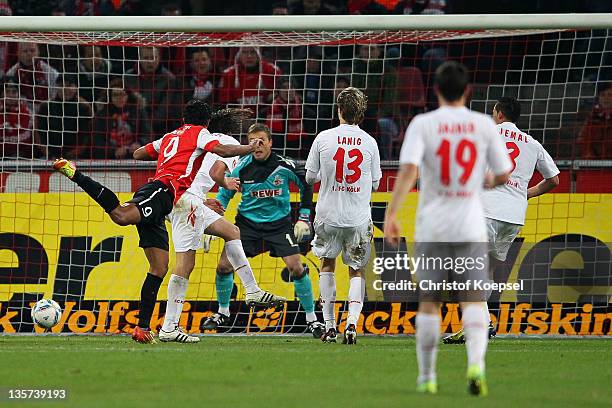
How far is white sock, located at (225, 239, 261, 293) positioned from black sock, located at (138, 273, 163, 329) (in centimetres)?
99

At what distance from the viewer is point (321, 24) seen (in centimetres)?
1197

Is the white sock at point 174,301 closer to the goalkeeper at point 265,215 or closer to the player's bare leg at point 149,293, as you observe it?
the player's bare leg at point 149,293

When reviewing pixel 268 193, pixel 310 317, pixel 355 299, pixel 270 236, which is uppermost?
pixel 268 193

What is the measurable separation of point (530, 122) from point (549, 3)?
3980 millimetres

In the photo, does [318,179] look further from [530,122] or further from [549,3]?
[549,3]

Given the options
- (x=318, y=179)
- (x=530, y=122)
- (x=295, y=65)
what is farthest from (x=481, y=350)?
(x=295, y=65)

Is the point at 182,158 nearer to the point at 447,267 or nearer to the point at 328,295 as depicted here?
the point at 328,295

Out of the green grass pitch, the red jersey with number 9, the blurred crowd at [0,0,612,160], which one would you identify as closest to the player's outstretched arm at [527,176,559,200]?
the green grass pitch

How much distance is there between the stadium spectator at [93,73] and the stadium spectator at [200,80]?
1033 millimetres

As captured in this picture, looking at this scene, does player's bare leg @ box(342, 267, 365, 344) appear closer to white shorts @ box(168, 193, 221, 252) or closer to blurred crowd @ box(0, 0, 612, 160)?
white shorts @ box(168, 193, 221, 252)

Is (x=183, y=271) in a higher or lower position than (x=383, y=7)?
lower

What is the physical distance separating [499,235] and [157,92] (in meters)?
5.38

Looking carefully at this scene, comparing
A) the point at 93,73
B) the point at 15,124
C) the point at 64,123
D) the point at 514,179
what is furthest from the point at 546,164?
the point at 15,124

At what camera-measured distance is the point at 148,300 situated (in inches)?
432
